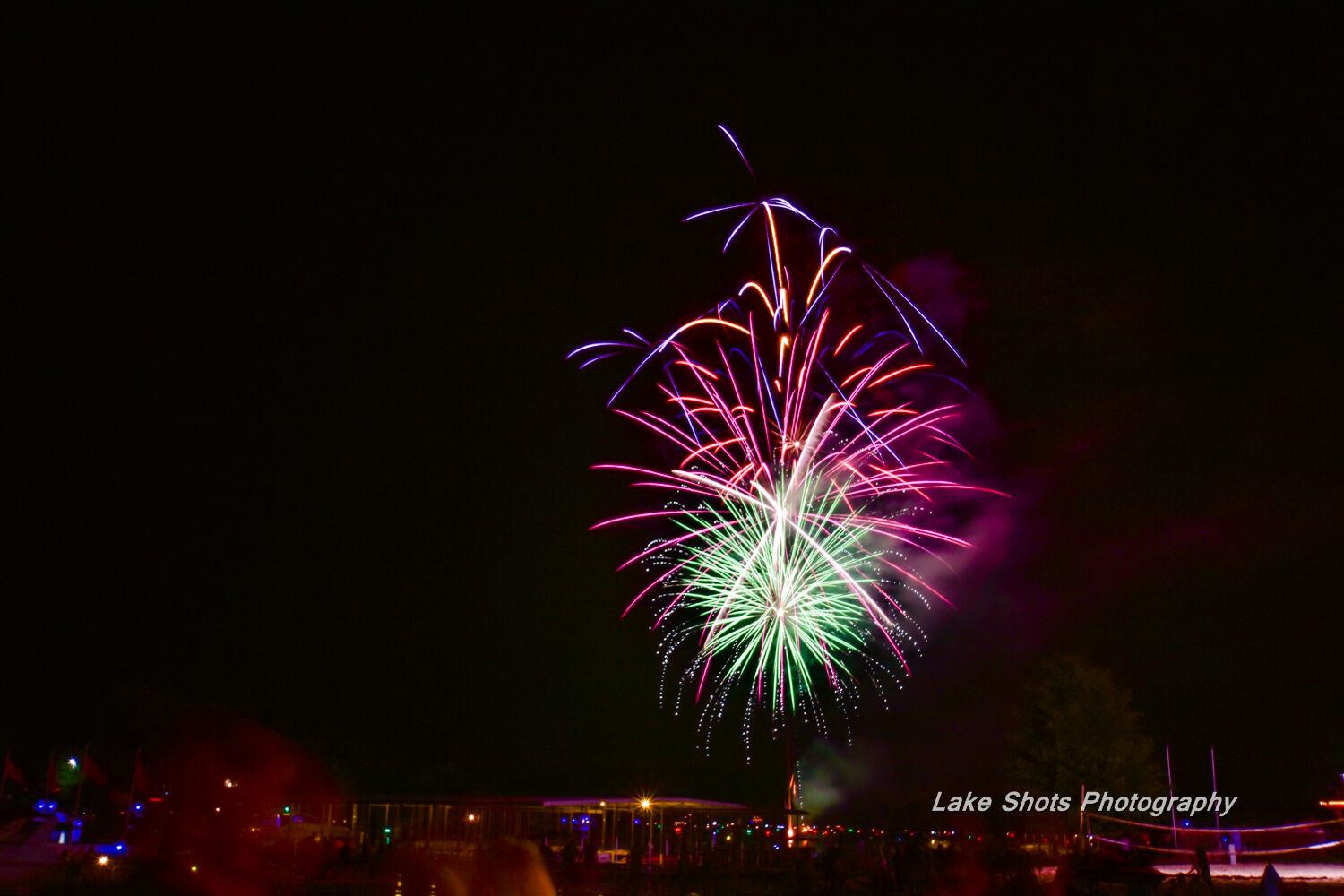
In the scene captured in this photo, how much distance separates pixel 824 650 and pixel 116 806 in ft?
90.8

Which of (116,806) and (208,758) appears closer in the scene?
(116,806)

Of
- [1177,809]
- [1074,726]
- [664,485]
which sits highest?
[664,485]

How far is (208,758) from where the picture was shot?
44.9 meters

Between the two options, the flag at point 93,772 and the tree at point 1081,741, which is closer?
the flag at point 93,772

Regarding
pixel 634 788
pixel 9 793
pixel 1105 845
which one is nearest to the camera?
pixel 1105 845

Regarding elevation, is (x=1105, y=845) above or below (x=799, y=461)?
below

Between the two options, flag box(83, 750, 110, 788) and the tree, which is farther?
the tree

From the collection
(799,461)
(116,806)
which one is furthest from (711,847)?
(116,806)

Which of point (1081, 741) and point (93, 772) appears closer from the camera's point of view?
point (93, 772)

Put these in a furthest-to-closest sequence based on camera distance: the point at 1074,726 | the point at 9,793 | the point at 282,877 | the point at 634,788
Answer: the point at 1074,726
the point at 9,793
the point at 634,788
the point at 282,877

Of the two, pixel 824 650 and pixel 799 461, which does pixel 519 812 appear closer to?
pixel 824 650

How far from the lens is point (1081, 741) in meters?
48.4

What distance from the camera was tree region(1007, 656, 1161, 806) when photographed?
156 feet

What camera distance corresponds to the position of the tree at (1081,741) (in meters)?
47.7
